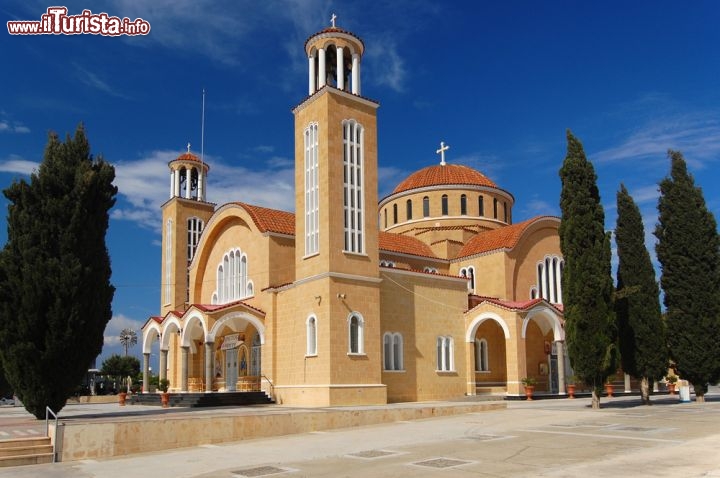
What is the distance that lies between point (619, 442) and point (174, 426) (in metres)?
Result: 9.92

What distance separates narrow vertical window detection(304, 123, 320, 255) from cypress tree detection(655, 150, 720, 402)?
1444 centimetres

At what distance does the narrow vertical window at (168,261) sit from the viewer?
39331 mm

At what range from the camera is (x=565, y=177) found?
2569 cm

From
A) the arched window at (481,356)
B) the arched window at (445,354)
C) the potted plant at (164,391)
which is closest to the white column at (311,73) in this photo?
the arched window at (445,354)

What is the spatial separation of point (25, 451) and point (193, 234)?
86.2 ft

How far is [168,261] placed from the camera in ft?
132

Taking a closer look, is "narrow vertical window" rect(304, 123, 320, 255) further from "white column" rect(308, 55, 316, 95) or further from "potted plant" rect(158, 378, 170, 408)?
"potted plant" rect(158, 378, 170, 408)

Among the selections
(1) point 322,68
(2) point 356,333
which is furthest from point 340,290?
(1) point 322,68

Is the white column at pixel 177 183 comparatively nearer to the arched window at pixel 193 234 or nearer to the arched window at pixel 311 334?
the arched window at pixel 193 234

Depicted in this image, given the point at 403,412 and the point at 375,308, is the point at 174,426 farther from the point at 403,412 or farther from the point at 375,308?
the point at 375,308

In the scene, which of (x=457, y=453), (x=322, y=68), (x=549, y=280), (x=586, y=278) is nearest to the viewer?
(x=457, y=453)

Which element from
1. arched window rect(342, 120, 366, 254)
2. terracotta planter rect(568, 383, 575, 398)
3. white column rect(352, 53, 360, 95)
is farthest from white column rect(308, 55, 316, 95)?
terracotta planter rect(568, 383, 575, 398)

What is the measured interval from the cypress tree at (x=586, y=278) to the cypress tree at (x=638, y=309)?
169cm

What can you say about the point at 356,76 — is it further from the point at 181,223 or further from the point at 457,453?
the point at 457,453
